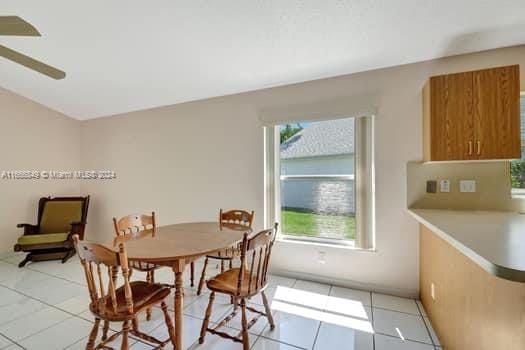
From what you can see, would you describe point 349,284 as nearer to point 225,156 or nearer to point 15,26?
point 225,156

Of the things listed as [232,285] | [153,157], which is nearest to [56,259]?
[153,157]

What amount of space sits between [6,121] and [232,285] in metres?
4.45

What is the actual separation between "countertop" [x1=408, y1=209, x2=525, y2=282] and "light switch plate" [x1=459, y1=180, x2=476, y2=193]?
7.3 inches

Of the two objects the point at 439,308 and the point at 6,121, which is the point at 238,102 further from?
the point at 6,121

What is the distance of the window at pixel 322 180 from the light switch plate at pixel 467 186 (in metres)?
0.73

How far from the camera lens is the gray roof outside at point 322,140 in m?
2.65

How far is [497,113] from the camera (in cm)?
177

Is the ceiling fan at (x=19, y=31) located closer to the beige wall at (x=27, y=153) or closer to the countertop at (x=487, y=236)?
the countertop at (x=487, y=236)

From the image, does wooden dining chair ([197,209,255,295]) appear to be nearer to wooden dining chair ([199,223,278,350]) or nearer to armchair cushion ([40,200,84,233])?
wooden dining chair ([199,223,278,350])

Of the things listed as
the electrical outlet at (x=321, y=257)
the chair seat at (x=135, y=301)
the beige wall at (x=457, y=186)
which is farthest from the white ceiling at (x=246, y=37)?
the chair seat at (x=135, y=301)

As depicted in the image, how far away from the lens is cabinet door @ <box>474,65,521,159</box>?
5.65 feet

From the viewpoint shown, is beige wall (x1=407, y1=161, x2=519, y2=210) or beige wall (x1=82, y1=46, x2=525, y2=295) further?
beige wall (x1=82, y1=46, x2=525, y2=295)

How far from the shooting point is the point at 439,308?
1.76 m

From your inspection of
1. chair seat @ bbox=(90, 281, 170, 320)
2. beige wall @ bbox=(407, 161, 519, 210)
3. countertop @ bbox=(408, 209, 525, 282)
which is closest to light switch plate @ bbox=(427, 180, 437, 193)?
beige wall @ bbox=(407, 161, 519, 210)
